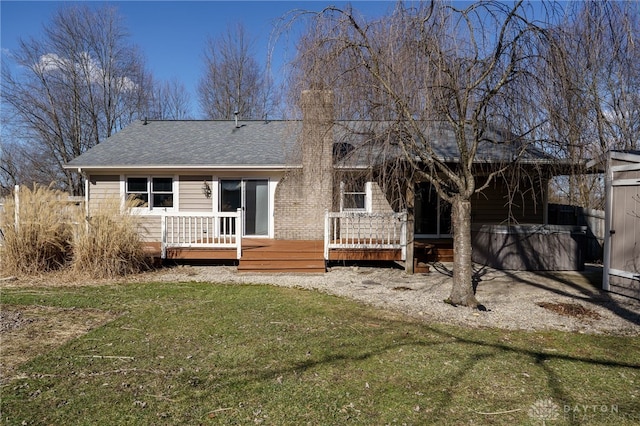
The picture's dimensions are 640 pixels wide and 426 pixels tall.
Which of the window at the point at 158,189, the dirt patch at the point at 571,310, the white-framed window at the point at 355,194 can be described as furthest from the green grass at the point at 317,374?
the window at the point at 158,189

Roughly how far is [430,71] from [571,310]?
444 cm

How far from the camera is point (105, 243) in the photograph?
27.6ft

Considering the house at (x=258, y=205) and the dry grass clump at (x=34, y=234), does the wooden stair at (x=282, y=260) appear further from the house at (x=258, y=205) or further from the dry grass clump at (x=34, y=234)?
the dry grass clump at (x=34, y=234)

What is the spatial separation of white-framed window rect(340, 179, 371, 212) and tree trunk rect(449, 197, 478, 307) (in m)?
1.74

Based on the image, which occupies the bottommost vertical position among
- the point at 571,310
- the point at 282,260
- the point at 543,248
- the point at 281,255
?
the point at 571,310

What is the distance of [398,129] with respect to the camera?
596 cm

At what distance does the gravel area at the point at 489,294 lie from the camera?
5770 millimetres

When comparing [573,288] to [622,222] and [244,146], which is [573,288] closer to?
[622,222]

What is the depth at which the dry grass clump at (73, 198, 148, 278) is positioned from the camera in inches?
326

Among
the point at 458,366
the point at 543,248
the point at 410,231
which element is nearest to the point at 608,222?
the point at 543,248

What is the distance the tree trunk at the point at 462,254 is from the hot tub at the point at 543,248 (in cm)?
407

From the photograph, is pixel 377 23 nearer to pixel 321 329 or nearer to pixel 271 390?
pixel 321 329

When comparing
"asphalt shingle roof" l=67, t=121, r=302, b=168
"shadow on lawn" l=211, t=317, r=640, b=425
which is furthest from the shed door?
"asphalt shingle roof" l=67, t=121, r=302, b=168

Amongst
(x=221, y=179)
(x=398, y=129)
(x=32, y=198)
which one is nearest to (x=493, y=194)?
(x=398, y=129)
